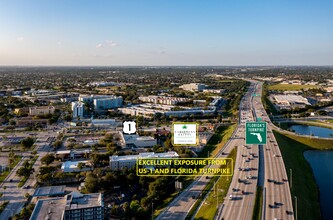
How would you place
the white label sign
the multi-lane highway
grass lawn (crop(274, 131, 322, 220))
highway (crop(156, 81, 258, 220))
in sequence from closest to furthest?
1. the multi-lane highway
2. highway (crop(156, 81, 258, 220))
3. grass lawn (crop(274, 131, 322, 220))
4. the white label sign

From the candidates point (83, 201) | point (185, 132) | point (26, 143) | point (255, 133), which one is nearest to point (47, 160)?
point (26, 143)

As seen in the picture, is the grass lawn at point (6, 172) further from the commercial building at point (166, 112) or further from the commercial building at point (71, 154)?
the commercial building at point (166, 112)

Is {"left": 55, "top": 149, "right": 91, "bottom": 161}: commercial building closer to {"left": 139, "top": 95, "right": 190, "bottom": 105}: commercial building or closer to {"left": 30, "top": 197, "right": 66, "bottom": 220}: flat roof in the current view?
{"left": 30, "top": 197, "right": 66, "bottom": 220}: flat roof

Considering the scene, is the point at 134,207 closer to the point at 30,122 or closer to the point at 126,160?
the point at 126,160

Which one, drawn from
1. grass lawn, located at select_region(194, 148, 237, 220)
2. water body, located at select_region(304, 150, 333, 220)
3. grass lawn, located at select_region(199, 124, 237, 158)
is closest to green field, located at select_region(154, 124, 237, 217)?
grass lawn, located at select_region(199, 124, 237, 158)

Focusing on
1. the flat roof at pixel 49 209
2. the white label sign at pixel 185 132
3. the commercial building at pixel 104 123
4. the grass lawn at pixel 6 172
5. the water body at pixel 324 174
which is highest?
the white label sign at pixel 185 132

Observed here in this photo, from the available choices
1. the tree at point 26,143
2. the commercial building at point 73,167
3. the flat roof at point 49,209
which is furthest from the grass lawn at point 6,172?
the flat roof at point 49,209
